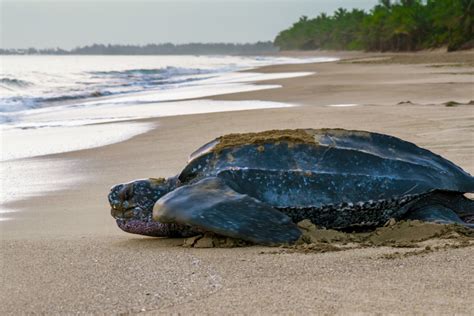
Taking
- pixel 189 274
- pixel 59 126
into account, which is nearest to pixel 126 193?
pixel 189 274

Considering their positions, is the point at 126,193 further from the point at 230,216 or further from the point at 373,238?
the point at 373,238

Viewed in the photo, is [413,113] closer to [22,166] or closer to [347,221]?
[22,166]

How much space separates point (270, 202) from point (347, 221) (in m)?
0.38

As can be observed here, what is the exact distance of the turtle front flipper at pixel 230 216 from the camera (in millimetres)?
2979

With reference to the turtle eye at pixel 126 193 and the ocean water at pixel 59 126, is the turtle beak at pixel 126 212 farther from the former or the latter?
the ocean water at pixel 59 126

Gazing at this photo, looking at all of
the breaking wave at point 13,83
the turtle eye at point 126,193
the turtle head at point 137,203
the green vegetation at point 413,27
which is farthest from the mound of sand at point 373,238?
the green vegetation at point 413,27

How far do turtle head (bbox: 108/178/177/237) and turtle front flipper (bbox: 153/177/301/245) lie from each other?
0.35 m

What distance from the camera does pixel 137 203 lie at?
348 centimetres

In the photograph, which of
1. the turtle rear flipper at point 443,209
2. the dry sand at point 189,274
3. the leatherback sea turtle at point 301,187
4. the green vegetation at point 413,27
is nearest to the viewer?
the dry sand at point 189,274

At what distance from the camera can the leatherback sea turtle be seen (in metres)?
3.11

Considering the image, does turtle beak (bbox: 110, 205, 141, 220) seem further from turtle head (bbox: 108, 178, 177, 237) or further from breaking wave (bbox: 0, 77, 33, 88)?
breaking wave (bbox: 0, 77, 33, 88)

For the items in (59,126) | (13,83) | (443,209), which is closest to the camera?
(443,209)

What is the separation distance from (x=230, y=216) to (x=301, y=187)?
43cm

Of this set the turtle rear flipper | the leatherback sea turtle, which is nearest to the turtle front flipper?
the leatherback sea turtle
